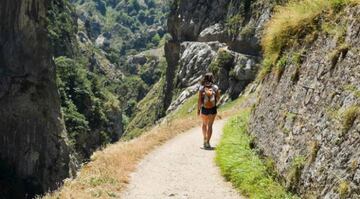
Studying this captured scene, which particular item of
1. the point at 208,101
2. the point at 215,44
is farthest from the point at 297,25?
the point at 215,44

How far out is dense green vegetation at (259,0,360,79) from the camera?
10570 millimetres

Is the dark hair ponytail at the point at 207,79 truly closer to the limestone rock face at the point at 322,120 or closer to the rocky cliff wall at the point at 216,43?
the limestone rock face at the point at 322,120

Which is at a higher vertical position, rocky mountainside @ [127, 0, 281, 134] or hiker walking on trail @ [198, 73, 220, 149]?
rocky mountainside @ [127, 0, 281, 134]

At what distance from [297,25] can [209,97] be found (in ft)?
17.8

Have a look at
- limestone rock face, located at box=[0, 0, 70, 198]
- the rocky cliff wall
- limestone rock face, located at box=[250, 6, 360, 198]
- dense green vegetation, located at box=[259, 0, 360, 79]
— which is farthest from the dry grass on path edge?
the rocky cliff wall

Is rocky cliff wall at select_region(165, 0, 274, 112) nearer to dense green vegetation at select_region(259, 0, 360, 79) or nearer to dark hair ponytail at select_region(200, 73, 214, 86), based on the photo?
dark hair ponytail at select_region(200, 73, 214, 86)

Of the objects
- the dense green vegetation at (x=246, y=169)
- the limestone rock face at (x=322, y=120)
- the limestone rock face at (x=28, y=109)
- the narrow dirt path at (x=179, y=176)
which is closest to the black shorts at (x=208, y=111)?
the dense green vegetation at (x=246, y=169)

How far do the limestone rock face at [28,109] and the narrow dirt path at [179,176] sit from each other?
31.0m

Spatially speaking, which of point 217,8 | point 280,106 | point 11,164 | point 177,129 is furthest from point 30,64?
point 280,106

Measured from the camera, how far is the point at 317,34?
433 inches

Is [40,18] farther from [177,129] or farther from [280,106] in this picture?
[280,106]

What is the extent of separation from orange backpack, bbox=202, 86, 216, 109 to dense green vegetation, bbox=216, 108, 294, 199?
1281 millimetres

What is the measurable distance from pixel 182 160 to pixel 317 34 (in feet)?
21.7

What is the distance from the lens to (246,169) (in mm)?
12359
